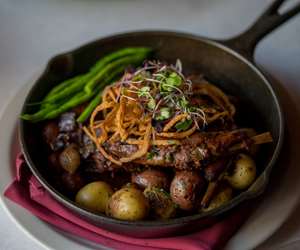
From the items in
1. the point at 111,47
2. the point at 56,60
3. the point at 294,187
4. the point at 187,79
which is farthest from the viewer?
the point at 111,47

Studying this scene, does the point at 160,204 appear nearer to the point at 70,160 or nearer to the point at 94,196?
the point at 94,196

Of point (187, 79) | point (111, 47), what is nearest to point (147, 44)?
point (111, 47)

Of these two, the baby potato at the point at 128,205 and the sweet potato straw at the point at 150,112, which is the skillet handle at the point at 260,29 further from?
the baby potato at the point at 128,205

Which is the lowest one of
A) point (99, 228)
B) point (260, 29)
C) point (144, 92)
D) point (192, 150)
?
point (99, 228)

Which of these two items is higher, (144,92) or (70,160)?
(144,92)

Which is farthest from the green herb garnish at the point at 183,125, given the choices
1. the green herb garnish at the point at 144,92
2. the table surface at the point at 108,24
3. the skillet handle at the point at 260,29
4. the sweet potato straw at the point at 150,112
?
the table surface at the point at 108,24

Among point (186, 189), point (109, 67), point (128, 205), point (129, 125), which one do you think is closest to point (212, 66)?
point (109, 67)

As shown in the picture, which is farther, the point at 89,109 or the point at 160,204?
the point at 89,109

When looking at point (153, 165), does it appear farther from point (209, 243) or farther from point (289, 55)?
point (289, 55)
